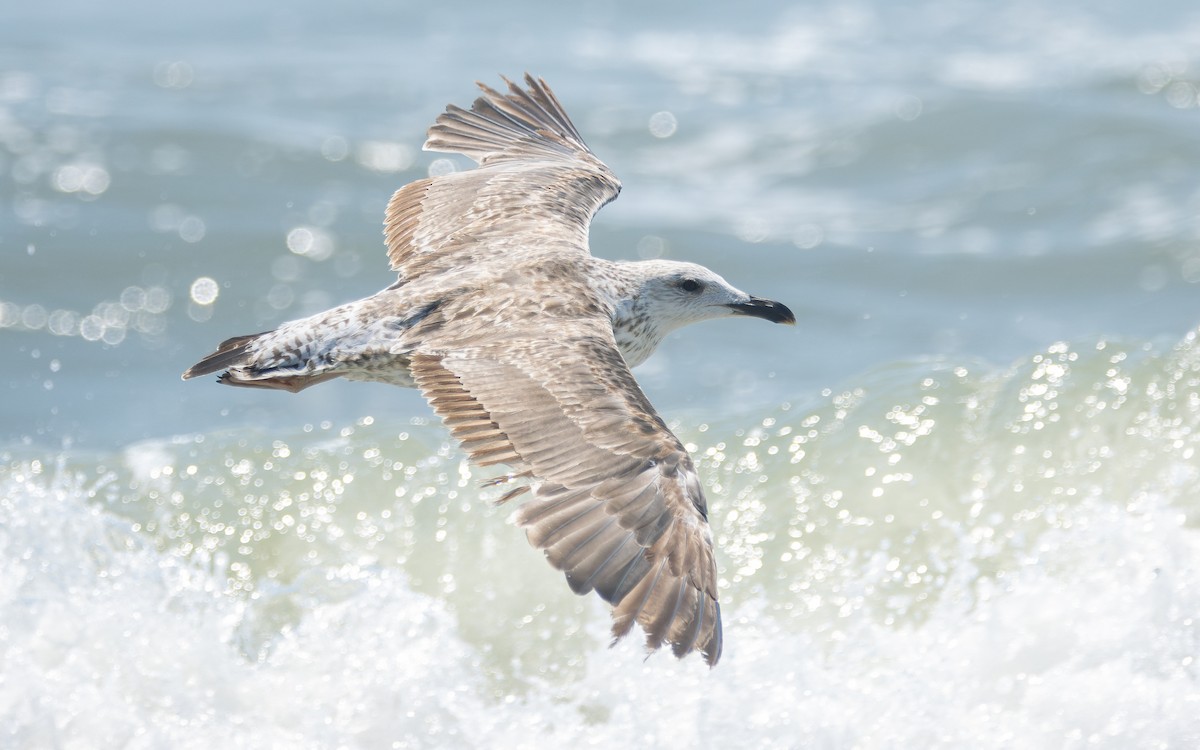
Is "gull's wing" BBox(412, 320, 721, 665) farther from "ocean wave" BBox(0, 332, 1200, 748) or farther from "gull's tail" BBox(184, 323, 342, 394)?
"ocean wave" BBox(0, 332, 1200, 748)

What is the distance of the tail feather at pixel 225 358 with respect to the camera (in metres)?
5.33

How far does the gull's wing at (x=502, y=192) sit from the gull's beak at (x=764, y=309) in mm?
674

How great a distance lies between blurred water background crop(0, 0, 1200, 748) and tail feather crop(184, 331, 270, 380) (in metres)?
1.65

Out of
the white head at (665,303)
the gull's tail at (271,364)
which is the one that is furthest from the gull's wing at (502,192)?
the gull's tail at (271,364)

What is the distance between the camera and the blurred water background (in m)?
6.30

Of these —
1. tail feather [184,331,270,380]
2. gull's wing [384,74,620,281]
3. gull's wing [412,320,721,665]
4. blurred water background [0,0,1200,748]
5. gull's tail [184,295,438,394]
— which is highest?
gull's wing [412,320,721,665]

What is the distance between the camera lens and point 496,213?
244 inches

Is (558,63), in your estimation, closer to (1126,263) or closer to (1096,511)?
(1126,263)

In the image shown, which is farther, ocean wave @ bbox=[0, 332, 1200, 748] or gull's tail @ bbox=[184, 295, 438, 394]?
ocean wave @ bbox=[0, 332, 1200, 748]

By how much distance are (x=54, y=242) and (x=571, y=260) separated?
21.5ft

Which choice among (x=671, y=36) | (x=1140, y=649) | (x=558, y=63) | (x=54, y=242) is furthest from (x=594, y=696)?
(x=671, y=36)

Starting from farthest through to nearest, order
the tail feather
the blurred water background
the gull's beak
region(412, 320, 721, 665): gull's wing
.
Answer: the blurred water background, the gull's beak, the tail feather, region(412, 320, 721, 665): gull's wing

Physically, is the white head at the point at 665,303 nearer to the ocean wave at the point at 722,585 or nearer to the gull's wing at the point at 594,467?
the gull's wing at the point at 594,467

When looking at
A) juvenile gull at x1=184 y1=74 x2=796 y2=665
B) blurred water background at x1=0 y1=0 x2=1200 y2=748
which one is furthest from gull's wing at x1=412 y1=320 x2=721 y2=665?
blurred water background at x1=0 y1=0 x2=1200 y2=748
